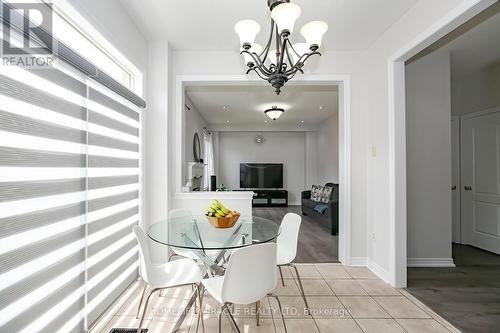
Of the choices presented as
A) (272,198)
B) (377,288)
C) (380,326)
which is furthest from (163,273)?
(272,198)

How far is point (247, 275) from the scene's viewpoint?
1401 millimetres

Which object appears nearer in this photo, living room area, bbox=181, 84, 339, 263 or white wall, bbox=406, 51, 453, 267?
white wall, bbox=406, 51, 453, 267

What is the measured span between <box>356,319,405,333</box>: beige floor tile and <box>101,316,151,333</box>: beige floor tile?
5.50ft

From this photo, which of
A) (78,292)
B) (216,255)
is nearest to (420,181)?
(216,255)

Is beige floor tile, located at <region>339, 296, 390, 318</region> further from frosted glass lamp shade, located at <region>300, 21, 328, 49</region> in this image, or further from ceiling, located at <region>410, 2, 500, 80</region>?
ceiling, located at <region>410, 2, 500, 80</region>

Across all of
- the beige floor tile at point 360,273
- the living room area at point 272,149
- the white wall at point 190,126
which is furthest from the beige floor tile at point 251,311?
the white wall at point 190,126

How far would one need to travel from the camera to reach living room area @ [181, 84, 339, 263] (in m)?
5.16

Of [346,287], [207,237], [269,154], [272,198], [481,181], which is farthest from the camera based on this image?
[269,154]

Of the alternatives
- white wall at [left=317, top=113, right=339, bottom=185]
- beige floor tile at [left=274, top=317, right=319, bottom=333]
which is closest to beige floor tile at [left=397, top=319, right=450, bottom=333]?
beige floor tile at [left=274, top=317, right=319, bottom=333]

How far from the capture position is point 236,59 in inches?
120

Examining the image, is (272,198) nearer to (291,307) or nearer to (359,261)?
(359,261)

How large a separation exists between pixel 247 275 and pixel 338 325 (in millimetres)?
1044

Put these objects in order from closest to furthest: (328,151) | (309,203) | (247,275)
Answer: (247,275) → (309,203) → (328,151)

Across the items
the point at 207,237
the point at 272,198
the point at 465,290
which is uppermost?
the point at 207,237
